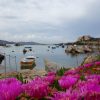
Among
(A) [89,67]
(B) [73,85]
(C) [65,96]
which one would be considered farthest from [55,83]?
(A) [89,67]

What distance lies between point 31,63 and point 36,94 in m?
60.3

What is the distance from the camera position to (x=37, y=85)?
83.9 inches

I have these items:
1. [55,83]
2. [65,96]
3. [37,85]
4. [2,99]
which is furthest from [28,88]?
[55,83]

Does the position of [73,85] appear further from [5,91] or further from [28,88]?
[5,91]

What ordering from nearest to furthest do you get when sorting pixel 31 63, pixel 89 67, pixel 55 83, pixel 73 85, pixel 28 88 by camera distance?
1. pixel 28 88
2. pixel 73 85
3. pixel 55 83
4. pixel 89 67
5. pixel 31 63

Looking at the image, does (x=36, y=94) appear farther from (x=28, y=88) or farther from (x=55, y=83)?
(x=55, y=83)

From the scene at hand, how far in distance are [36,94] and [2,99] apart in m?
0.20

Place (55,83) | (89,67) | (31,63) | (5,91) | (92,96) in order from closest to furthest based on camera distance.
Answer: (92,96)
(5,91)
(55,83)
(89,67)
(31,63)

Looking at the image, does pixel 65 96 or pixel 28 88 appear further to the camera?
pixel 28 88

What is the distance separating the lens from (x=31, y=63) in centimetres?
6225

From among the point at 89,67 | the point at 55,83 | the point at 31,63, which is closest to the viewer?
the point at 55,83

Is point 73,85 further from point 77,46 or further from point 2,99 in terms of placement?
point 77,46

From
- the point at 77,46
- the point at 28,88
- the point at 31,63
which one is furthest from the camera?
the point at 77,46

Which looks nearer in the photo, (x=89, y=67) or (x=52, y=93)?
(x=52, y=93)
